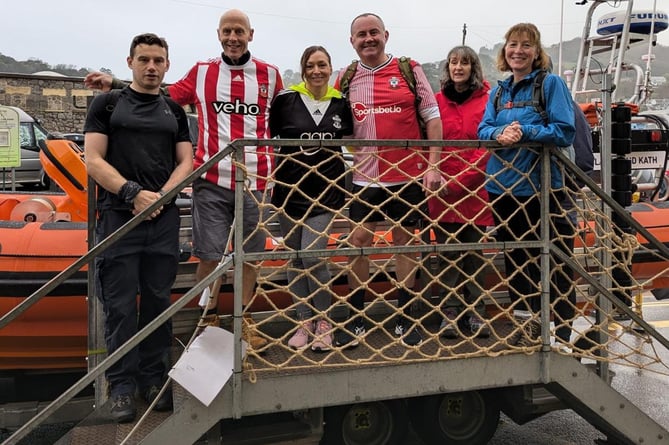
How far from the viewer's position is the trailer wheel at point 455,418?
3859 millimetres

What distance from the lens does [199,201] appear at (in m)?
3.22

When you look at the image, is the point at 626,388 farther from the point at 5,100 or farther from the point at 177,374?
the point at 5,100

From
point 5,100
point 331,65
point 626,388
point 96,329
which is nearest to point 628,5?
point 626,388

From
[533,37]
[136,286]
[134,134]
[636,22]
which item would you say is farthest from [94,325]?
[636,22]

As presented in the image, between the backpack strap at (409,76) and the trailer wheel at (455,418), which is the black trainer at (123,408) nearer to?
the trailer wheel at (455,418)

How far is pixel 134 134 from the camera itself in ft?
9.69

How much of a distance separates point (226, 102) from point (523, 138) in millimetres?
1506

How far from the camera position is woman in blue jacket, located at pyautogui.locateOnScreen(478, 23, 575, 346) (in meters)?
2.99

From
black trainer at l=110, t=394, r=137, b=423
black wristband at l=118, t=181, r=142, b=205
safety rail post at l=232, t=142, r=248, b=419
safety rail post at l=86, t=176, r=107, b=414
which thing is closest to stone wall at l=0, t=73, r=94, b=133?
safety rail post at l=86, t=176, r=107, b=414

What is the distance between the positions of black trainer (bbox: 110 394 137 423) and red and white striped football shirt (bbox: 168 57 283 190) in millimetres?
1190

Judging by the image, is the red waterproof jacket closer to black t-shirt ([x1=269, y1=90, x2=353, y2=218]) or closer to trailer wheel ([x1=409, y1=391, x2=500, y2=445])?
black t-shirt ([x1=269, y1=90, x2=353, y2=218])

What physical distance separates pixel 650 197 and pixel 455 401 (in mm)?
4496

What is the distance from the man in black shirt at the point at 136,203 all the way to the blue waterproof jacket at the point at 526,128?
61.9 inches

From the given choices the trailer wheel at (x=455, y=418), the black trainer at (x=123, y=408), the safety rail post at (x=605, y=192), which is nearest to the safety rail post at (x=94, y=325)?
the black trainer at (x=123, y=408)
